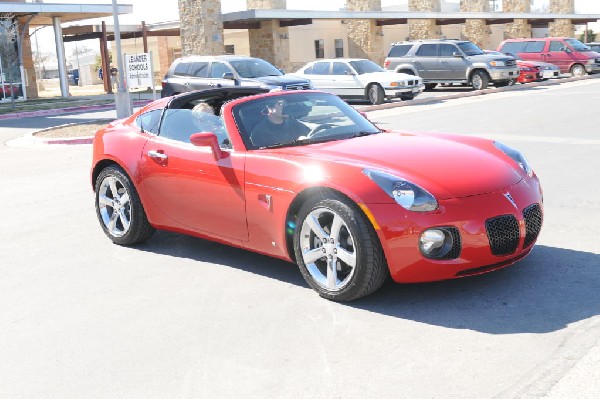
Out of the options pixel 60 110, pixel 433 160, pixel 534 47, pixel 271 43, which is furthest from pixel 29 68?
pixel 433 160

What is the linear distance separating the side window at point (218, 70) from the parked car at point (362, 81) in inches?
156

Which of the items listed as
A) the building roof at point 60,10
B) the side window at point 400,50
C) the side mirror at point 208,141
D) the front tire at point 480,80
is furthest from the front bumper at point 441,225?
the building roof at point 60,10

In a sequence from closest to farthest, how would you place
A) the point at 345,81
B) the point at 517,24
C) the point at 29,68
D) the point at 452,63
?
the point at 345,81
the point at 452,63
the point at 29,68
the point at 517,24

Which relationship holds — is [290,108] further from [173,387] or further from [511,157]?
[173,387]

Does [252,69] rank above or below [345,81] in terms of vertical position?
above

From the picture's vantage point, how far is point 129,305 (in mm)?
5383

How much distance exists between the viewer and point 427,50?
99.3 ft

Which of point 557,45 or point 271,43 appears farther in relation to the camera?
point 271,43

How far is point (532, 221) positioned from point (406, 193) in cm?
98

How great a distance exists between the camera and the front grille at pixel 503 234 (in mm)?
4922

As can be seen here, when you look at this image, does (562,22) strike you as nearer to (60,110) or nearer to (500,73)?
(500,73)

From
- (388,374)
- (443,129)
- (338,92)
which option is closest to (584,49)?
(338,92)

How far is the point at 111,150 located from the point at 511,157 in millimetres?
3550

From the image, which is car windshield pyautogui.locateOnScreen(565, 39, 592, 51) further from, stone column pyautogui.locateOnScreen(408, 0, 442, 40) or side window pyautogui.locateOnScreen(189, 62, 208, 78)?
side window pyautogui.locateOnScreen(189, 62, 208, 78)
